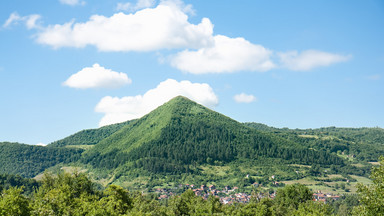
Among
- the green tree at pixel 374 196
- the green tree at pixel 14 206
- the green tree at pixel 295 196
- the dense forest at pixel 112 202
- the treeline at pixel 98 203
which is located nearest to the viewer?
the green tree at pixel 374 196

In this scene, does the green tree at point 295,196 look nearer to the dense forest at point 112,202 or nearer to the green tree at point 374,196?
the dense forest at point 112,202

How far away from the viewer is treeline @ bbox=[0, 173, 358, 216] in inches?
2247

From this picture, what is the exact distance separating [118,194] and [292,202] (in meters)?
82.4

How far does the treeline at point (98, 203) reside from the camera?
57062 mm

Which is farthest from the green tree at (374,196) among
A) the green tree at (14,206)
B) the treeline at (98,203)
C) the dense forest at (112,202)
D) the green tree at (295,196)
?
the green tree at (295,196)

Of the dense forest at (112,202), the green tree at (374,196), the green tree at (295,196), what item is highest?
the green tree at (374,196)

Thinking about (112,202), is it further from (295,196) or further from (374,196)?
(295,196)

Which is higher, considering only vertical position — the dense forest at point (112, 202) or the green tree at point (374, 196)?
the green tree at point (374, 196)

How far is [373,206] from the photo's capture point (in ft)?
147

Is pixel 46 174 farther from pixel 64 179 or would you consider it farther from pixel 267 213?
pixel 267 213

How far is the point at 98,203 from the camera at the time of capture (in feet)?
221

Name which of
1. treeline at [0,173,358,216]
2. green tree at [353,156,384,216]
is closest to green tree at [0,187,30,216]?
treeline at [0,173,358,216]

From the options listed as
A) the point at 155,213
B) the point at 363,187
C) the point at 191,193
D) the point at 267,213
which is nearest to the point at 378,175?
the point at 363,187

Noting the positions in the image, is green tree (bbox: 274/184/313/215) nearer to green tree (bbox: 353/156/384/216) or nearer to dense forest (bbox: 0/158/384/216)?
dense forest (bbox: 0/158/384/216)
